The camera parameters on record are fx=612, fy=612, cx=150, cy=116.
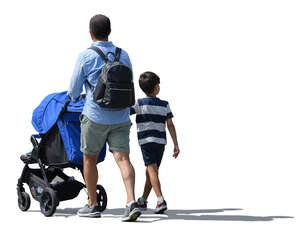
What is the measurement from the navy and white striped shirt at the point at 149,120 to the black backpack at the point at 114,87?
879 mm

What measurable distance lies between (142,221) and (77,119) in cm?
Answer: 166

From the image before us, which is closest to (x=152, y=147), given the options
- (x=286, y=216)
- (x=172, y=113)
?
(x=172, y=113)

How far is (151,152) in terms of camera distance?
26.7 feet

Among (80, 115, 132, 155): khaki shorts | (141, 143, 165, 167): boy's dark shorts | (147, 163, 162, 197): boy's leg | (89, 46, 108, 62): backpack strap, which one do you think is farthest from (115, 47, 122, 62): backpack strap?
(147, 163, 162, 197): boy's leg

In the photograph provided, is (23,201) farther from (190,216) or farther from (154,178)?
(190,216)

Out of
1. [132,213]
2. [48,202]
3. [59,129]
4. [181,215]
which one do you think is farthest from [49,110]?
[181,215]

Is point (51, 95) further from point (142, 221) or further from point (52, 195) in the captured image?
point (142, 221)

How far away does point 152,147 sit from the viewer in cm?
811

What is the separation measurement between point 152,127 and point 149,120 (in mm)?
101

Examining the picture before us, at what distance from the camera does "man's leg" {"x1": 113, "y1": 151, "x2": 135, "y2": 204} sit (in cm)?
727

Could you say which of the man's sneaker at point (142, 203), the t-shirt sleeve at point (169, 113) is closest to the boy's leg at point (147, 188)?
the man's sneaker at point (142, 203)

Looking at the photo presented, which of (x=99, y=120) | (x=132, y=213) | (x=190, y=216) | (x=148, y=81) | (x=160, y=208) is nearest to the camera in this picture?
(x=132, y=213)

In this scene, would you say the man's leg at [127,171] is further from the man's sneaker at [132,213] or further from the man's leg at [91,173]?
the man's leg at [91,173]

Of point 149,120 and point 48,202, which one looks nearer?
point 48,202
